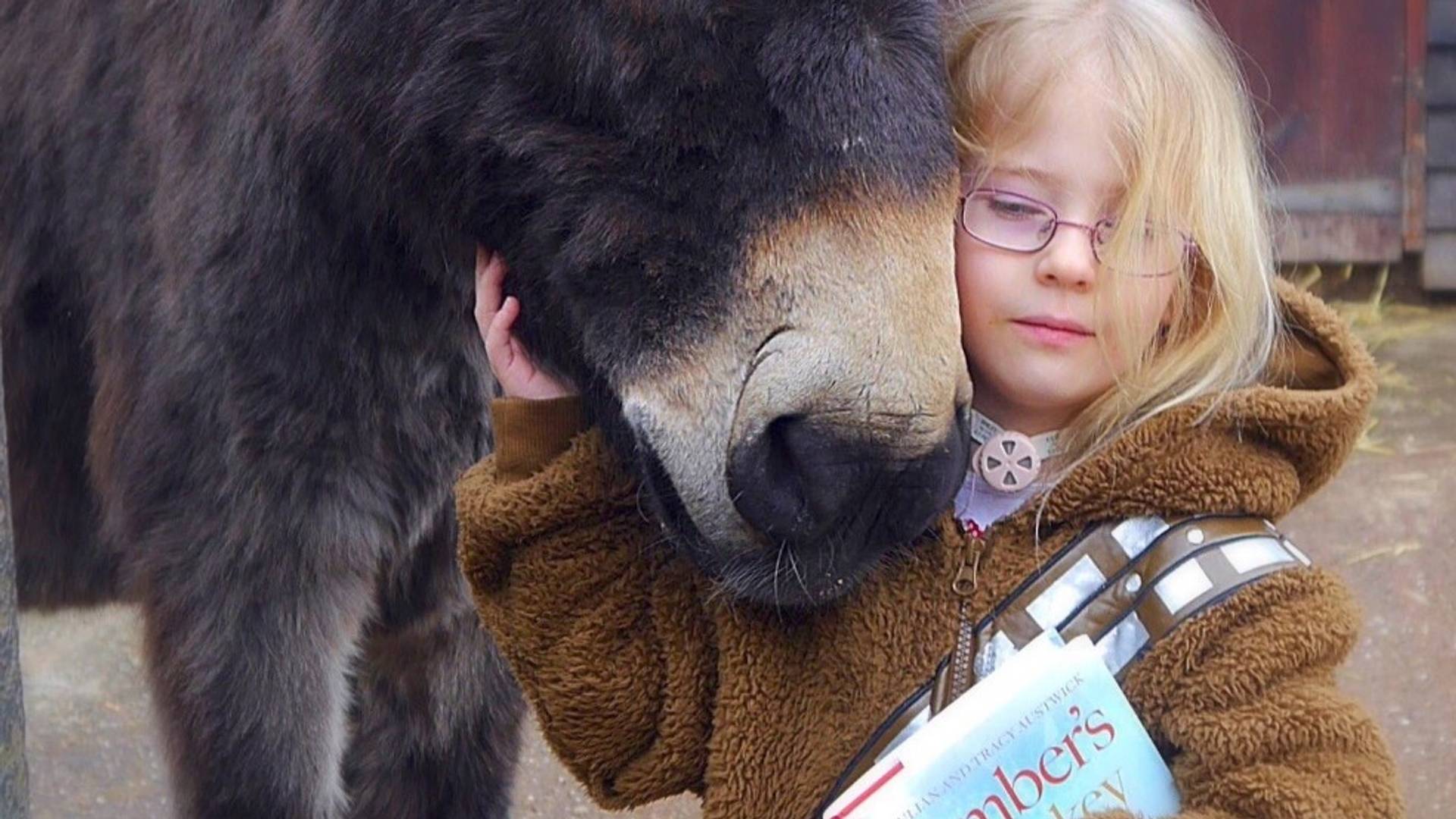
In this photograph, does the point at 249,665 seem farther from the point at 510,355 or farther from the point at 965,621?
the point at 965,621

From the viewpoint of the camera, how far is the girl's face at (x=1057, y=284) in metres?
1.22

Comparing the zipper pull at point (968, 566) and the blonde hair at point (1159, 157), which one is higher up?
the blonde hair at point (1159, 157)

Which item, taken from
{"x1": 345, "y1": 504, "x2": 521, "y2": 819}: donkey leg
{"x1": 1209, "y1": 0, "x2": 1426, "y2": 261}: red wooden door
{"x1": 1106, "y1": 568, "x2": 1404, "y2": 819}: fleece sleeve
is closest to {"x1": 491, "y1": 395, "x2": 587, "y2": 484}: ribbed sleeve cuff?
{"x1": 1106, "y1": 568, "x2": 1404, "y2": 819}: fleece sleeve

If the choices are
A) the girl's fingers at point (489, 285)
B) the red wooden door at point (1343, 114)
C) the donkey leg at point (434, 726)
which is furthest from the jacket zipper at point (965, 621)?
the red wooden door at point (1343, 114)

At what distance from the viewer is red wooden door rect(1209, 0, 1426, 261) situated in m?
4.50

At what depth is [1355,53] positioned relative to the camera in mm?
4512

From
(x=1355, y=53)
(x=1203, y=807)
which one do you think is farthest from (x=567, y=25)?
(x=1355, y=53)

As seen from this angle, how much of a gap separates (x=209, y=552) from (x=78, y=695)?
1.48 m

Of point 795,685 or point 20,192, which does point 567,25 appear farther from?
point 20,192

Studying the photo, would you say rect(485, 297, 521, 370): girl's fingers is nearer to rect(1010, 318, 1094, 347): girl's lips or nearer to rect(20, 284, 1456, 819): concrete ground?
rect(1010, 318, 1094, 347): girl's lips

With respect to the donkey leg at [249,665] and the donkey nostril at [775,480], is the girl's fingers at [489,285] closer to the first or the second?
the donkey nostril at [775,480]

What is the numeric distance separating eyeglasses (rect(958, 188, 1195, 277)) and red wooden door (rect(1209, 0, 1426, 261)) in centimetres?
343

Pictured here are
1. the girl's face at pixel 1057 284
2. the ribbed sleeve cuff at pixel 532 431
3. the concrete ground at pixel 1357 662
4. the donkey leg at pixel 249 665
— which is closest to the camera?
the girl's face at pixel 1057 284

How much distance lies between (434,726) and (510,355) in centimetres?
93
